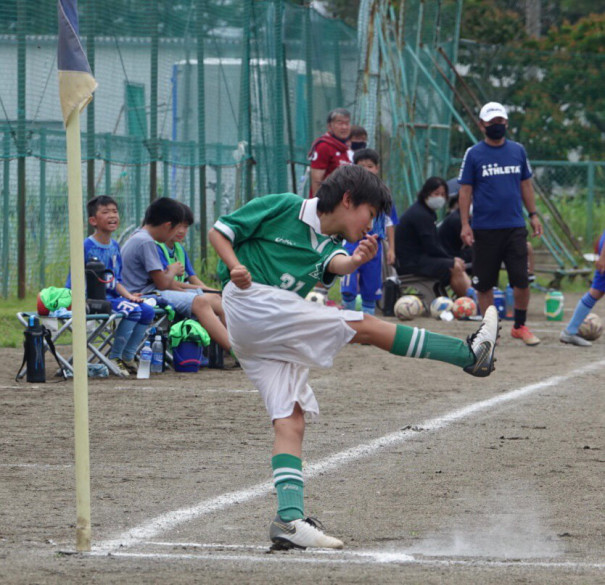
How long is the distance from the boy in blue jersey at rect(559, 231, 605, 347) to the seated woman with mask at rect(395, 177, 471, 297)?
2527mm

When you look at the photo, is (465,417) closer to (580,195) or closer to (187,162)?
(187,162)

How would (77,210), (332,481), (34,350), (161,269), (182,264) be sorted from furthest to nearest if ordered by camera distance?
(182,264)
(161,269)
(34,350)
(332,481)
(77,210)

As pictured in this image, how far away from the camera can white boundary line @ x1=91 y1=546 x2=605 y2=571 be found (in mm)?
4234

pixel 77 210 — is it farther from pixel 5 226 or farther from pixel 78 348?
pixel 5 226

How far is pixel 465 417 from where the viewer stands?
7672 millimetres

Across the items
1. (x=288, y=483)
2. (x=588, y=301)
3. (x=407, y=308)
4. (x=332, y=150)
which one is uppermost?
(x=332, y=150)

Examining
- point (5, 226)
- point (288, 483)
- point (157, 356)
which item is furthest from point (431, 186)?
point (288, 483)

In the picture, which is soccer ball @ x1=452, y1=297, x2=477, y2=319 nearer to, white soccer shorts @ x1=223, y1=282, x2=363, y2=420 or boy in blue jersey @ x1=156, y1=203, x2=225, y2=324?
boy in blue jersey @ x1=156, y1=203, x2=225, y2=324

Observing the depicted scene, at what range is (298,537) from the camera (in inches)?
176

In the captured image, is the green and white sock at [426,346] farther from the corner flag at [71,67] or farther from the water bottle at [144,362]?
the water bottle at [144,362]

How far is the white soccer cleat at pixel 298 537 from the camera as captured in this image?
4.48 m

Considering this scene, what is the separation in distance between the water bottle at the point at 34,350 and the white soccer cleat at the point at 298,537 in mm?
4733

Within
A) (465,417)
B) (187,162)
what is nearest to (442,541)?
(465,417)

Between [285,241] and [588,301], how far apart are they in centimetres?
725
